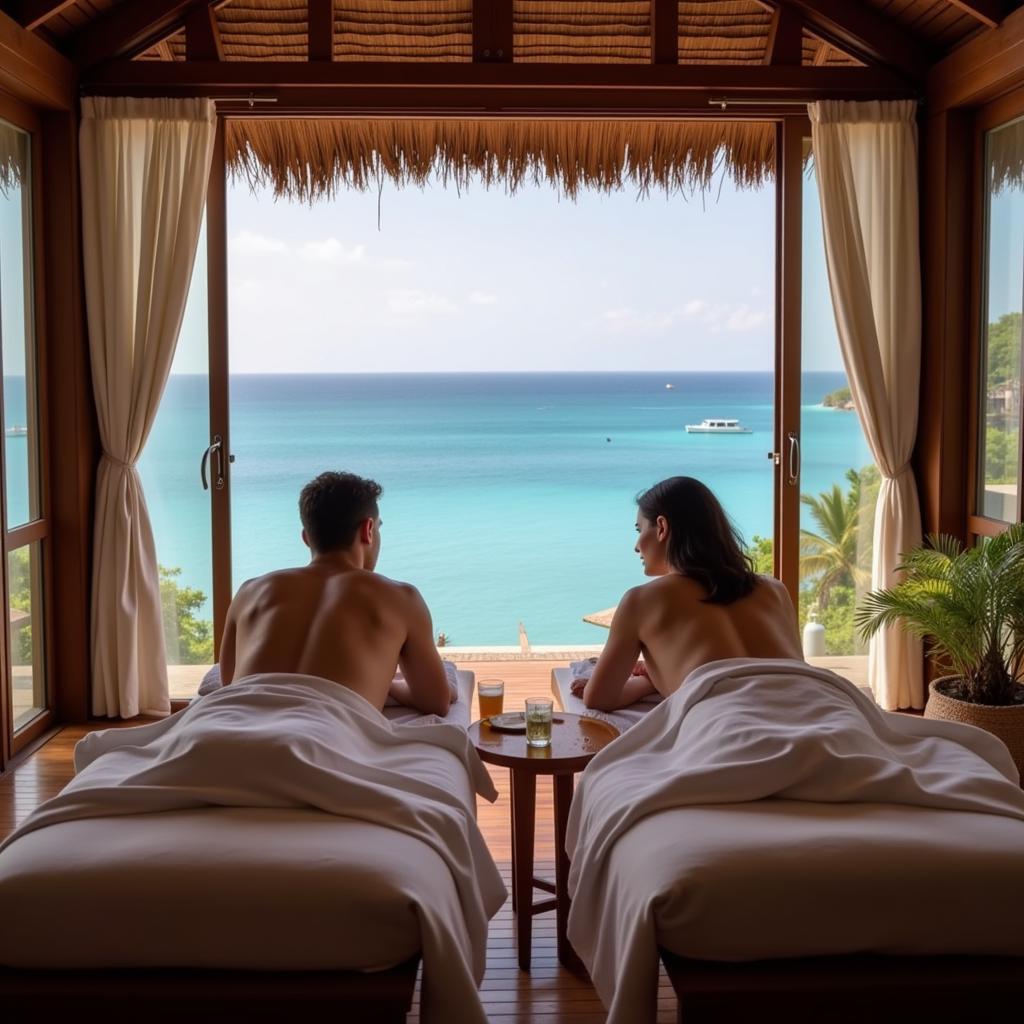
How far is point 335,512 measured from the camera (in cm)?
263

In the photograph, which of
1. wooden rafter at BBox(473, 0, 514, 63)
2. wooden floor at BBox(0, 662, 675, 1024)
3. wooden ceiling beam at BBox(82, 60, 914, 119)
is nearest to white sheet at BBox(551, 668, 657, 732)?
wooden floor at BBox(0, 662, 675, 1024)

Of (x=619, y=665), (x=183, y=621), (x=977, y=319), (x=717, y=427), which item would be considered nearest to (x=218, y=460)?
(x=183, y=621)

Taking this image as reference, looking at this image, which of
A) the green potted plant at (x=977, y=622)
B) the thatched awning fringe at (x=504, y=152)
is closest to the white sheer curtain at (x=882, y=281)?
the thatched awning fringe at (x=504, y=152)

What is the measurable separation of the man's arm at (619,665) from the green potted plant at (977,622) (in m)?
1.29

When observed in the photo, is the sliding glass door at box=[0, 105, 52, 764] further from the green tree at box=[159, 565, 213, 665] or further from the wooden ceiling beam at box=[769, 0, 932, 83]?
the wooden ceiling beam at box=[769, 0, 932, 83]

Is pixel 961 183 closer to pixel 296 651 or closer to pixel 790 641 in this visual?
pixel 790 641

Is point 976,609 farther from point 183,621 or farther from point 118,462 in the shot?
point 118,462

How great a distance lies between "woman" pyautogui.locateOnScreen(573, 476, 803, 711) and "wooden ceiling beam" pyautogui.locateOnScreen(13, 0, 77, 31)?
2.55 metres

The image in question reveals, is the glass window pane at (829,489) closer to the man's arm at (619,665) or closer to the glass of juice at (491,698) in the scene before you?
the man's arm at (619,665)

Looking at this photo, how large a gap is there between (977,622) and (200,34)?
3320mm

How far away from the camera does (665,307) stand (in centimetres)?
2220

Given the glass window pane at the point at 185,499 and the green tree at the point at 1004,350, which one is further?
the glass window pane at the point at 185,499

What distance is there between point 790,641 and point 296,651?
41.7 inches

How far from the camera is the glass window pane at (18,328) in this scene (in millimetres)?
3879
